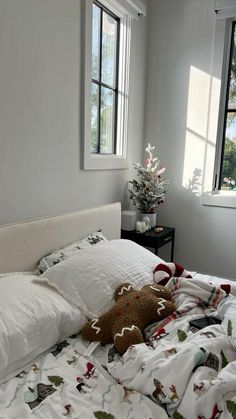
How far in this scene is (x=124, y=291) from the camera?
142 cm

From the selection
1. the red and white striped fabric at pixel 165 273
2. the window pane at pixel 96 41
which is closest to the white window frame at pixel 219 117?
the window pane at pixel 96 41

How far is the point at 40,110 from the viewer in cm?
173

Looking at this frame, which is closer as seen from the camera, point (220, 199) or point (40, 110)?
point (40, 110)

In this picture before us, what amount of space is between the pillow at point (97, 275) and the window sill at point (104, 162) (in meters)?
0.69

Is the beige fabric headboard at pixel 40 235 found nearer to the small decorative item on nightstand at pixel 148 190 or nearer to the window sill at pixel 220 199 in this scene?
the small decorative item on nightstand at pixel 148 190

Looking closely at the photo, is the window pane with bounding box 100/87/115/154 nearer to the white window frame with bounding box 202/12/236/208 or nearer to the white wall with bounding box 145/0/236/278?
the white wall with bounding box 145/0/236/278

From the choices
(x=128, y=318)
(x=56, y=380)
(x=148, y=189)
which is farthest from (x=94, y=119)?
(x=56, y=380)

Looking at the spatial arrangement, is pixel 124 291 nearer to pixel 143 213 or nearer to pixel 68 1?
pixel 143 213

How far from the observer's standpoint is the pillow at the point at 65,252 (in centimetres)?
165

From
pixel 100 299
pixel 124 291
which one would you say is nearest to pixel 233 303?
pixel 124 291

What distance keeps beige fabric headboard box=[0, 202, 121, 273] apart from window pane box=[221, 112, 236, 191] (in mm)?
1219

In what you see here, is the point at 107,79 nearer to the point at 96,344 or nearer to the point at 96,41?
the point at 96,41

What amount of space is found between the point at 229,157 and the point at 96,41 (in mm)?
1455

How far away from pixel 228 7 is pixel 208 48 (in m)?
0.31
